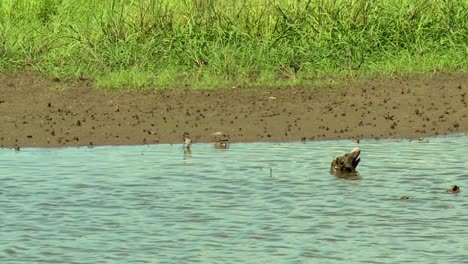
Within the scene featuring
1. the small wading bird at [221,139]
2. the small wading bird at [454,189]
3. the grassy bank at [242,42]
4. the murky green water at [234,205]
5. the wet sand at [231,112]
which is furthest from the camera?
the grassy bank at [242,42]

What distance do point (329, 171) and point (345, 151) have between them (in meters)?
0.87

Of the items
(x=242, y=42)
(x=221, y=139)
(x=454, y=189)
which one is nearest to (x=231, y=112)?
(x=221, y=139)

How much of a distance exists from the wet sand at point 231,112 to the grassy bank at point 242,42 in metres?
0.35

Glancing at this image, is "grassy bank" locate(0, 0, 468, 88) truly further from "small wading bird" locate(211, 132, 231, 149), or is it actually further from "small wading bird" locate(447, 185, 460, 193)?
"small wading bird" locate(447, 185, 460, 193)

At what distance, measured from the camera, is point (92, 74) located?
39.7 ft

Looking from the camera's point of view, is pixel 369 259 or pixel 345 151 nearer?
pixel 369 259

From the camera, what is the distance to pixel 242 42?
12555mm

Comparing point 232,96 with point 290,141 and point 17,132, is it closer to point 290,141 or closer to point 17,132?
point 290,141

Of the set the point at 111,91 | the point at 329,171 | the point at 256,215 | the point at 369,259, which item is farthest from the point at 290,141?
the point at 369,259

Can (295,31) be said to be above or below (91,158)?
above

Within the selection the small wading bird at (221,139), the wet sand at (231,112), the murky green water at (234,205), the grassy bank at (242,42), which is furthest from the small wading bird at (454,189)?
the grassy bank at (242,42)

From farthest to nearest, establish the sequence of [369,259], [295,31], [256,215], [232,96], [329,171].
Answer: [295,31] < [232,96] < [329,171] < [256,215] < [369,259]

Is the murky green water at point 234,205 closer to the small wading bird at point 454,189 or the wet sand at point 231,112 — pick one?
the small wading bird at point 454,189

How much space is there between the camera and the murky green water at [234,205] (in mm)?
6621
